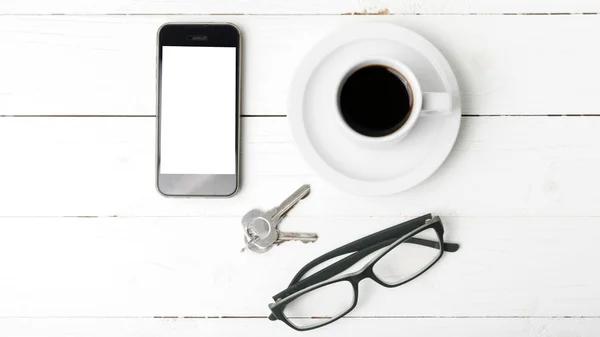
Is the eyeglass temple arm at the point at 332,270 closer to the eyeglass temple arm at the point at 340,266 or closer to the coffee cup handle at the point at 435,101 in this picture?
the eyeglass temple arm at the point at 340,266

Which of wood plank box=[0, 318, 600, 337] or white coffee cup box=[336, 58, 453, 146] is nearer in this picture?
white coffee cup box=[336, 58, 453, 146]

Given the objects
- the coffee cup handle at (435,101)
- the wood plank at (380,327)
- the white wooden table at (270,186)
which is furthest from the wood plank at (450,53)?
the wood plank at (380,327)

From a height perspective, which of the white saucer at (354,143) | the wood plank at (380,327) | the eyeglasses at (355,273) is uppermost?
the white saucer at (354,143)

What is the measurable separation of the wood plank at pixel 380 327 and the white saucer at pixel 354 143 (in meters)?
Answer: 0.17

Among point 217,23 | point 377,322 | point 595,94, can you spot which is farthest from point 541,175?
point 217,23

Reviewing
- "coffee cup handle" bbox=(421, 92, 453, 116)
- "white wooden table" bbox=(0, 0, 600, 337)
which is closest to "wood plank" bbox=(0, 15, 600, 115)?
"white wooden table" bbox=(0, 0, 600, 337)

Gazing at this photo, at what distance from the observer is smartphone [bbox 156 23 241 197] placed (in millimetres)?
542

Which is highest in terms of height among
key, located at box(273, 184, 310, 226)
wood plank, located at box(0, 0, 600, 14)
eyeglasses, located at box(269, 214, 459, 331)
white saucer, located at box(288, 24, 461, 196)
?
wood plank, located at box(0, 0, 600, 14)

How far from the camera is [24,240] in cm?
57

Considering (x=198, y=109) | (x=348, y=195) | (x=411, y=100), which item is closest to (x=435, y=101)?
(x=411, y=100)

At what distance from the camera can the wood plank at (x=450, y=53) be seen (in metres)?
0.55

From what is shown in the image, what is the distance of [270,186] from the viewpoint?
555mm

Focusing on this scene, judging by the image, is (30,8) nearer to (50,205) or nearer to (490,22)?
(50,205)

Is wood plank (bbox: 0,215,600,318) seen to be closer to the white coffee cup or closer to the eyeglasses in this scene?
the eyeglasses
